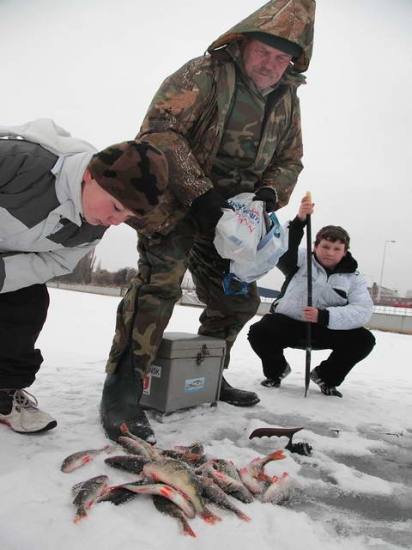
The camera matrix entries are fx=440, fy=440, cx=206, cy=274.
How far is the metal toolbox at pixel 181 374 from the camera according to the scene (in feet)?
8.45

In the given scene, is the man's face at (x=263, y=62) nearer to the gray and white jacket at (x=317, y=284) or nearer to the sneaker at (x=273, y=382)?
the gray and white jacket at (x=317, y=284)

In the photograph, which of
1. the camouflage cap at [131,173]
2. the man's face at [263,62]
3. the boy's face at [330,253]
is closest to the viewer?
the camouflage cap at [131,173]

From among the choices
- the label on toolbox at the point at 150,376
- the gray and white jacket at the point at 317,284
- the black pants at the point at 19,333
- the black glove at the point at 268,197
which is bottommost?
the label on toolbox at the point at 150,376

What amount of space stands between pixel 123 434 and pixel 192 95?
1791mm

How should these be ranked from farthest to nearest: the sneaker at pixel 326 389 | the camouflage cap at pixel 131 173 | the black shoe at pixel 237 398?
1. the sneaker at pixel 326 389
2. the black shoe at pixel 237 398
3. the camouflage cap at pixel 131 173

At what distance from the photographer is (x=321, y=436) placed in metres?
2.48

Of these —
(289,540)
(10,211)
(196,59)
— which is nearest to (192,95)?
(196,59)

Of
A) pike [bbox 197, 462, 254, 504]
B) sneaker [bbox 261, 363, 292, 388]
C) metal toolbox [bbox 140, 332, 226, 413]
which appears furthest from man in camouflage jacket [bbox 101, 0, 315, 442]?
sneaker [bbox 261, 363, 292, 388]

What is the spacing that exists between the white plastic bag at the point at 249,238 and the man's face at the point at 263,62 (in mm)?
708

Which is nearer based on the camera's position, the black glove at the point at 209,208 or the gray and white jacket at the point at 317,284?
the black glove at the point at 209,208

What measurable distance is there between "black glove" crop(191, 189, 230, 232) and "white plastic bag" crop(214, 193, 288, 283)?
0.11 feet

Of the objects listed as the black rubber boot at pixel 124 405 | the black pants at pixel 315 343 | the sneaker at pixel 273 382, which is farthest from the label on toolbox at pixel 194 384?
the sneaker at pixel 273 382

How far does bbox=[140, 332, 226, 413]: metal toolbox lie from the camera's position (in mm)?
2576

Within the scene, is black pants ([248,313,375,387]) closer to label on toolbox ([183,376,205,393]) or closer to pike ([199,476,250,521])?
label on toolbox ([183,376,205,393])
